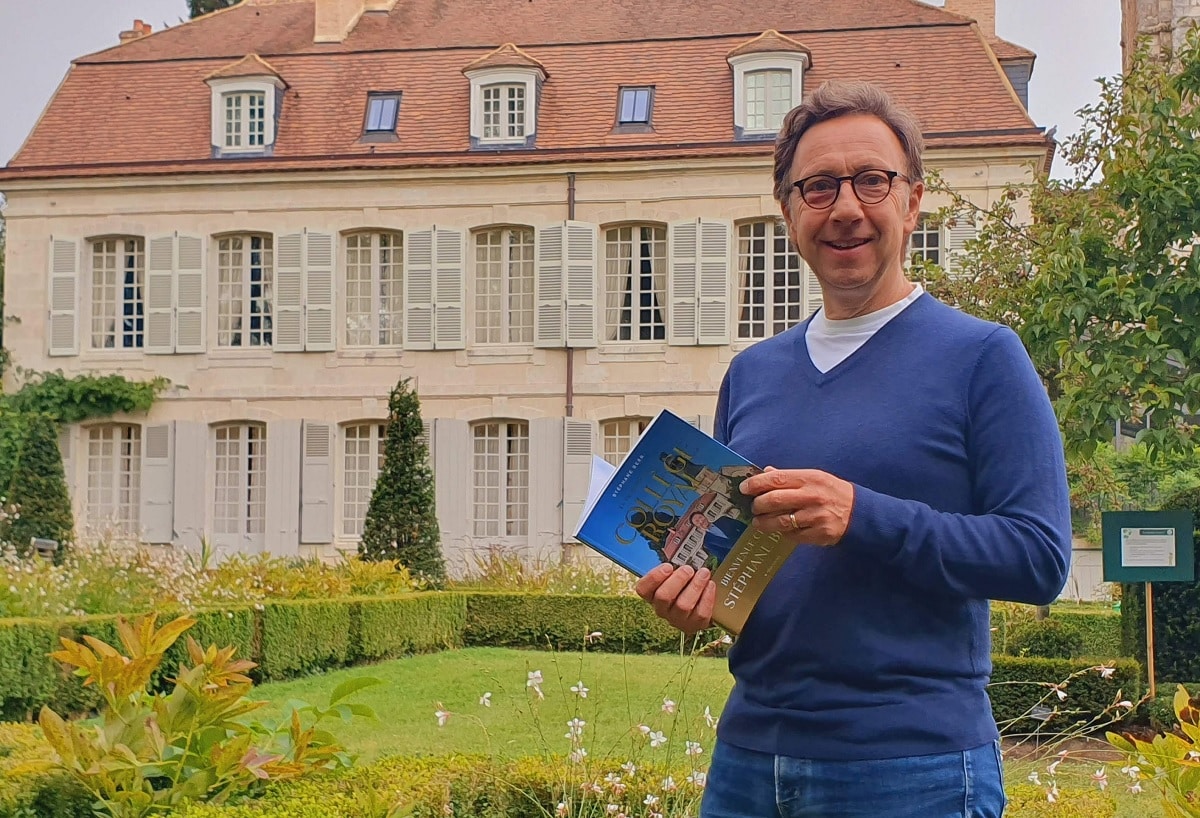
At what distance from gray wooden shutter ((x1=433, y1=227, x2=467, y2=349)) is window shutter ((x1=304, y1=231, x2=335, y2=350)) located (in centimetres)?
152

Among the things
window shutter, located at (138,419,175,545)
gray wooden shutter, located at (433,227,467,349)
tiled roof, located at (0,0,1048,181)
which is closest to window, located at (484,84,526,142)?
tiled roof, located at (0,0,1048,181)

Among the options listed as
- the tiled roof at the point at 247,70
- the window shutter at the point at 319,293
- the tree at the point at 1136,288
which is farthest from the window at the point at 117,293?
the tree at the point at 1136,288

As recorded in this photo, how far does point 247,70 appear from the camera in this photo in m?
20.4

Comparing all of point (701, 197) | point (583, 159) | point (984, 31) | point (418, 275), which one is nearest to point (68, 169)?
point (418, 275)

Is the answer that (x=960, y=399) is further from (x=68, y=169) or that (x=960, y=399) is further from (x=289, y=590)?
(x=68, y=169)

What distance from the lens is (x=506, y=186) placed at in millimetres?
19750

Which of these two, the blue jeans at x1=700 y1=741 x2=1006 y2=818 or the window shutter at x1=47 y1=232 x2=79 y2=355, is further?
the window shutter at x1=47 y1=232 x2=79 y2=355

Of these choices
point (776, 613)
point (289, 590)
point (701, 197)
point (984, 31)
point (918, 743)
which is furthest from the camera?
point (984, 31)

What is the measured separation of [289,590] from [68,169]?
11.2 meters

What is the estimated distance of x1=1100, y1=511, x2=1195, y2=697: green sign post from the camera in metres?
8.64

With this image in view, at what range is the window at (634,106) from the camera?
19.8 meters

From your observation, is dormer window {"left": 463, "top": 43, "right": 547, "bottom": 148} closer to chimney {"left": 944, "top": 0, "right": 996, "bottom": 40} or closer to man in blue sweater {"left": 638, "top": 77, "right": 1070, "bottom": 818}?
chimney {"left": 944, "top": 0, "right": 996, "bottom": 40}

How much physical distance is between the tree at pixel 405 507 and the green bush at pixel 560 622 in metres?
1.26

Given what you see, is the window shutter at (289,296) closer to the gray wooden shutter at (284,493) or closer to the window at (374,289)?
the window at (374,289)
